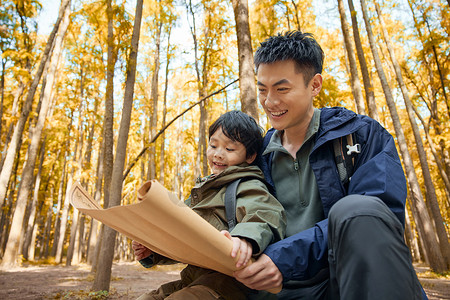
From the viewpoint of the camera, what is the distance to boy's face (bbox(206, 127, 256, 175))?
1800 millimetres

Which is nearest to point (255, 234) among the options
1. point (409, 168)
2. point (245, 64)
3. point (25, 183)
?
point (245, 64)

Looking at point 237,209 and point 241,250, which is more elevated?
A: point 237,209

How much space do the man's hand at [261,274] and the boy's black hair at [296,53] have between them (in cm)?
95

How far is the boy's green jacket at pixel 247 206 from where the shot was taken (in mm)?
1166

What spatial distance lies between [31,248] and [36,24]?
12.0 meters

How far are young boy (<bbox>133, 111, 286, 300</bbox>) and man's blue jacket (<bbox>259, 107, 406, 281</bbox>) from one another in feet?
0.37

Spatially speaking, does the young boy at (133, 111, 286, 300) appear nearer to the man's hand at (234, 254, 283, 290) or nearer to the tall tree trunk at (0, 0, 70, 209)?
the man's hand at (234, 254, 283, 290)

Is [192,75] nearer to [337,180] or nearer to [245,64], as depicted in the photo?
[245,64]

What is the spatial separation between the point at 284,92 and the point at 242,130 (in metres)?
0.37

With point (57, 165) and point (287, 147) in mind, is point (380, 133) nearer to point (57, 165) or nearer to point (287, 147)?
point (287, 147)

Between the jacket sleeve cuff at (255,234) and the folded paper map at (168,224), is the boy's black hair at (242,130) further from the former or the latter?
the folded paper map at (168,224)

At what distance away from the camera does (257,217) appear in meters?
1.26

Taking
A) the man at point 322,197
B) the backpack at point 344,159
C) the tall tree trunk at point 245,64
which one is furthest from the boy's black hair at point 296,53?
the tall tree trunk at point 245,64

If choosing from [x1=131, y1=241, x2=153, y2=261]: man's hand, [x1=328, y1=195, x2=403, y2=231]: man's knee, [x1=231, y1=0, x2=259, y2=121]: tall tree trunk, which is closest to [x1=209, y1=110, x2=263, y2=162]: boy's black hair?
[x1=131, y1=241, x2=153, y2=261]: man's hand
